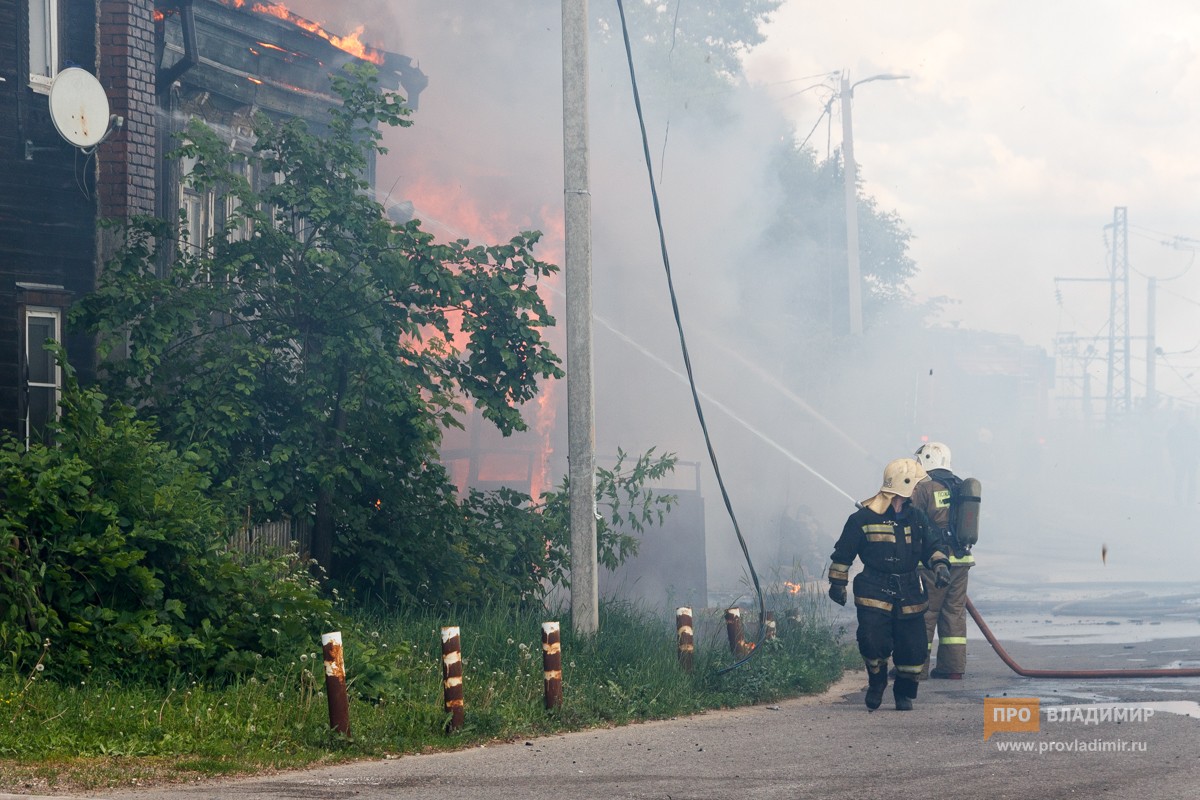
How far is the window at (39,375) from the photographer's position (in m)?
13.1

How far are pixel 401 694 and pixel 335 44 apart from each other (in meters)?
12.5

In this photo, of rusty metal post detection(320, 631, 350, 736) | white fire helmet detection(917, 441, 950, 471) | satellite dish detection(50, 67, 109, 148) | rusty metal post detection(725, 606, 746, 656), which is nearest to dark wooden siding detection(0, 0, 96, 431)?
satellite dish detection(50, 67, 109, 148)

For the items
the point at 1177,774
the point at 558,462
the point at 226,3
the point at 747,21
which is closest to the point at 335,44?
the point at 226,3

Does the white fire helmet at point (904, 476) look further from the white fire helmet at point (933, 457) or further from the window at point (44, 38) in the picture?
the window at point (44, 38)

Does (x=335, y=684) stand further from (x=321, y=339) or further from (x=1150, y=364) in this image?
(x=1150, y=364)

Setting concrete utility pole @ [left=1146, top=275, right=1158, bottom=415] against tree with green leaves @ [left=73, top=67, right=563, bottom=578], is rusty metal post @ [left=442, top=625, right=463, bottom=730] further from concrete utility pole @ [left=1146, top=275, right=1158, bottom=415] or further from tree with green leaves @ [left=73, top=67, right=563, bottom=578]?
concrete utility pole @ [left=1146, top=275, right=1158, bottom=415]

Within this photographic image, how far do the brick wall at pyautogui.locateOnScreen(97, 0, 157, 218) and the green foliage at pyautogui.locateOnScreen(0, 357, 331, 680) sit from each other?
190 inches

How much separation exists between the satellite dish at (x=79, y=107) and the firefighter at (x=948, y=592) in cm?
865

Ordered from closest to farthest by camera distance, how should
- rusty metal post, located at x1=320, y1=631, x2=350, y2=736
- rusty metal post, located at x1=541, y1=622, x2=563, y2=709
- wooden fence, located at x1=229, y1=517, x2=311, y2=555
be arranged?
rusty metal post, located at x1=320, y1=631, x2=350, y2=736 < rusty metal post, located at x1=541, y1=622, x2=563, y2=709 < wooden fence, located at x1=229, y1=517, x2=311, y2=555

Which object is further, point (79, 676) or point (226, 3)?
point (226, 3)

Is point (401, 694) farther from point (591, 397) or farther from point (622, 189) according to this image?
point (622, 189)

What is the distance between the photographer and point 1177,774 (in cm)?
710

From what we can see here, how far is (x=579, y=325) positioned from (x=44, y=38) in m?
6.77

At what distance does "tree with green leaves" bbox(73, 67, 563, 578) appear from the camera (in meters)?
11.2
